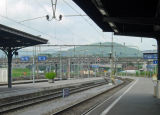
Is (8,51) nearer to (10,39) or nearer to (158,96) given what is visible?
A: (10,39)

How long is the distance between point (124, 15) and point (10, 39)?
13.9m

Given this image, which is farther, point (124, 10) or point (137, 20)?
point (137, 20)

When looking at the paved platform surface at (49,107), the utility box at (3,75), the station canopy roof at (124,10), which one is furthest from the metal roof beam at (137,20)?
the utility box at (3,75)

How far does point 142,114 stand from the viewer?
39.5 ft

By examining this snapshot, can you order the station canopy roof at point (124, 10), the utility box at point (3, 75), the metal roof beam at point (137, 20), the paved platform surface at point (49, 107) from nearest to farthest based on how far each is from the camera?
the station canopy roof at point (124, 10), the paved platform surface at point (49, 107), the metal roof beam at point (137, 20), the utility box at point (3, 75)

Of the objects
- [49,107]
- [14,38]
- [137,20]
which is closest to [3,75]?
[14,38]

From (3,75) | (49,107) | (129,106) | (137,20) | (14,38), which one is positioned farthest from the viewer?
(3,75)

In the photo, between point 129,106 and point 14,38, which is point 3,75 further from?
point 129,106

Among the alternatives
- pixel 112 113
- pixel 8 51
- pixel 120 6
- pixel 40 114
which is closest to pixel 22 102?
pixel 40 114

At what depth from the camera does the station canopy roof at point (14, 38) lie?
22.1 meters

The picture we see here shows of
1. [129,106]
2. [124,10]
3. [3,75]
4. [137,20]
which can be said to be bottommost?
[129,106]

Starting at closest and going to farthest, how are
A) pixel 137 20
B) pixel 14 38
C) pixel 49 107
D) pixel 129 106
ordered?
pixel 137 20 → pixel 129 106 → pixel 49 107 → pixel 14 38

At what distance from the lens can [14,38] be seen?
84.5 feet

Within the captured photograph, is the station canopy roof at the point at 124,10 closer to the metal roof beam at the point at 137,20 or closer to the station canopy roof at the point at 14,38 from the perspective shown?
the metal roof beam at the point at 137,20
